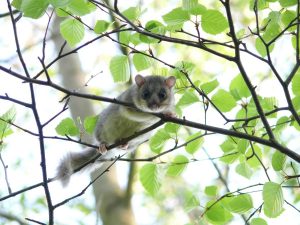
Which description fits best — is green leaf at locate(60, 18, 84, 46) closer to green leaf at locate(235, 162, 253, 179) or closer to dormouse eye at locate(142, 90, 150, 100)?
green leaf at locate(235, 162, 253, 179)

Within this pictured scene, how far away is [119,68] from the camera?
2873 mm

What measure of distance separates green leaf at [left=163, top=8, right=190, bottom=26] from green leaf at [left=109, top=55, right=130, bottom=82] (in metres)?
0.54

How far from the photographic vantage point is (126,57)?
2.88m

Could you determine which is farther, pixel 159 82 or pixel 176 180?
pixel 176 180

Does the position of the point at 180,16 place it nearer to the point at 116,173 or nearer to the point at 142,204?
the point at 116,173

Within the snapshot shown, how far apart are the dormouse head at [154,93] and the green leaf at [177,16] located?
6.73 ft

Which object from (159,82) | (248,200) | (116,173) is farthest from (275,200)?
(116,173)

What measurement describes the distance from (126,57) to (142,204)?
9579 millimetres

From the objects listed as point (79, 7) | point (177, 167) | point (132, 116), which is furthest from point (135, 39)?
point (132, 116)

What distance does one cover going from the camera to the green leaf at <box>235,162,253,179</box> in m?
3.03

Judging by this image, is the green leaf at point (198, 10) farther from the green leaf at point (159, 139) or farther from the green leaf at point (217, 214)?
the green leaf at point (217, 214)

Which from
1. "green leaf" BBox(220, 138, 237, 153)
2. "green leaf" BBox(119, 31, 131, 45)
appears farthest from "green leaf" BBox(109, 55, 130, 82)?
"green leaf" BBox(220, 138, 237, 153)

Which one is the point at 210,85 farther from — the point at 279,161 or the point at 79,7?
the point at 79,7

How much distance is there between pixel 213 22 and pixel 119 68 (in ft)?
2.21
